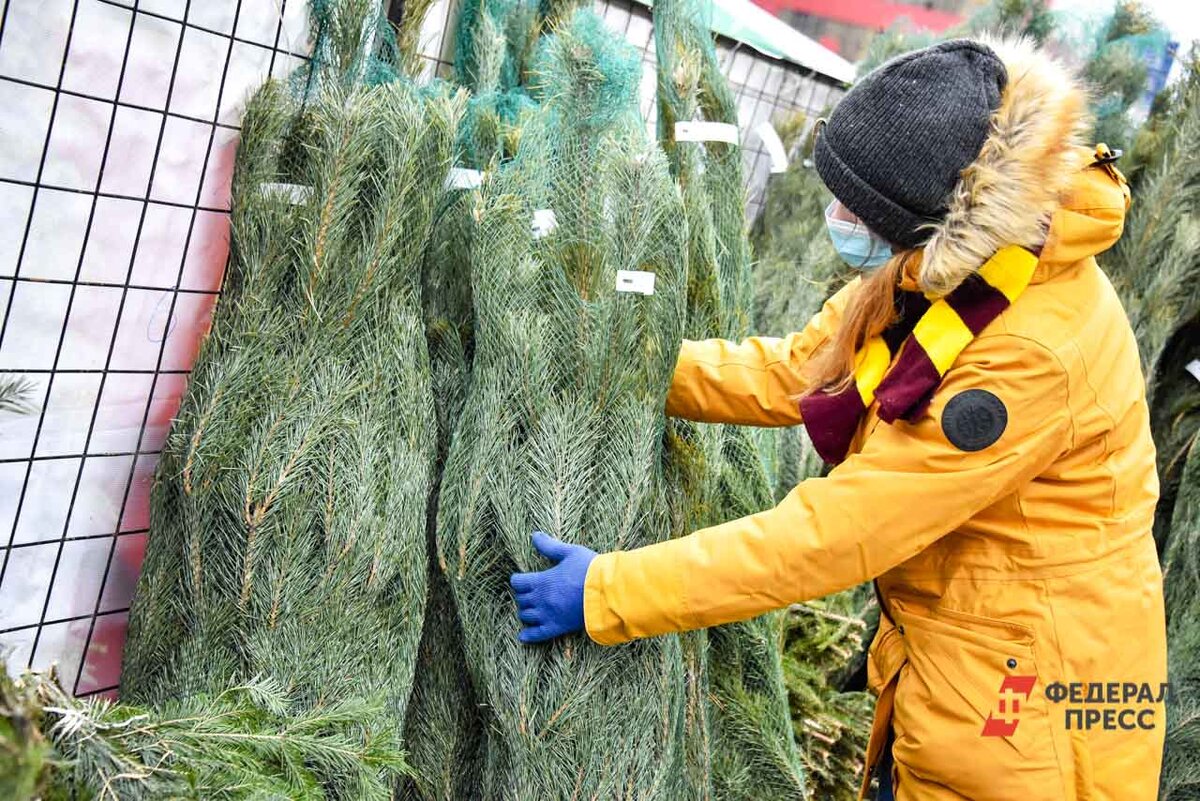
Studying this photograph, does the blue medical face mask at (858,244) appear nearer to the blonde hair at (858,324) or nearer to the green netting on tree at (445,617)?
the blonde hair at (858,324)

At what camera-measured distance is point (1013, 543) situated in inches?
69.9

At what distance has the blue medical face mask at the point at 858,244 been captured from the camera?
6.08 feet

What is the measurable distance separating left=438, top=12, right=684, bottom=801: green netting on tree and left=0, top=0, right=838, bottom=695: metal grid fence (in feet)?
1.67

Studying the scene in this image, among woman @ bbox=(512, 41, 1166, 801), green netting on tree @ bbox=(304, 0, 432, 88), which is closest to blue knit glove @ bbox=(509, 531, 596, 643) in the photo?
woman @ bbox=(512, 41, 1166, 801)

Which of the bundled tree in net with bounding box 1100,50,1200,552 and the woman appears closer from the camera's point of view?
the woman

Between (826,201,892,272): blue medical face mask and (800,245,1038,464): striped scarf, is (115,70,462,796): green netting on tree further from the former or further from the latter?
(800,245,1038,464): striped scarf

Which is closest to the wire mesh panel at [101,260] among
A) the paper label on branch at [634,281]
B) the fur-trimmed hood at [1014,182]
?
the paper label on branch at [634,281]

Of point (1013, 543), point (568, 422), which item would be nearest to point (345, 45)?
point (568, 422)

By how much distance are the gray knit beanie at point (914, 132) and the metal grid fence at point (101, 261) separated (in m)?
1.04

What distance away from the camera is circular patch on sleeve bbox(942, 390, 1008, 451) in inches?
64.0

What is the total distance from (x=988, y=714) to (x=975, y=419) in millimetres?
525

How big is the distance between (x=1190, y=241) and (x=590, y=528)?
2341 millimetres

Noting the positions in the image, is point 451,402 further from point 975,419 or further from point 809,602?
point 809,602

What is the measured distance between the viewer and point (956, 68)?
5.44 ft
